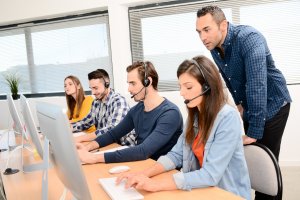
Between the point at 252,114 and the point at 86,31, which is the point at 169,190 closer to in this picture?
the point at 252,114

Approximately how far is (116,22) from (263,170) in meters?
2.96

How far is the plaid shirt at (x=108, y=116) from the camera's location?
2.29 m

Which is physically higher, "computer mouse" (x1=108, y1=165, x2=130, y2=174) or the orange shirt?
the orange shirt

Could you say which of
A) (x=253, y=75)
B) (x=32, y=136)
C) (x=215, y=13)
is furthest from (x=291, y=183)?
(x=32, y=136)

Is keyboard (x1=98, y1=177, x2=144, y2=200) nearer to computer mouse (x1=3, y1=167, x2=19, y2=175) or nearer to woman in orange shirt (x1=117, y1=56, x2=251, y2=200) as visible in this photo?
woman in orange shirt (x1=117, y1=56, x2=251, y2=200)

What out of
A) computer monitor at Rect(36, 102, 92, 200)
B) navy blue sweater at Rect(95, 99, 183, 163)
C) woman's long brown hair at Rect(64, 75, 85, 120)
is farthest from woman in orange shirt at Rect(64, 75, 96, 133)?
computer monitor at Rect(36, 102, 92, 200)

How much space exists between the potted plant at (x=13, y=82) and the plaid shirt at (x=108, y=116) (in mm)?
2211

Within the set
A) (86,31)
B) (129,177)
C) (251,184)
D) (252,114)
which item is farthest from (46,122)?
(86,31)

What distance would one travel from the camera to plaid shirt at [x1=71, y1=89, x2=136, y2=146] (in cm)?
229

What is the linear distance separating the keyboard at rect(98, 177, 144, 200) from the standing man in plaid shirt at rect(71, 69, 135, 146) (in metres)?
0.99

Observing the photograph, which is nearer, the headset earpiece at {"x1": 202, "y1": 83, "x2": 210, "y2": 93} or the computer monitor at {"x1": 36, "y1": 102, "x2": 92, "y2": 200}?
the computer monitor at {"x1": 36, "y1": 102, "x2": 92, "y2": 200}

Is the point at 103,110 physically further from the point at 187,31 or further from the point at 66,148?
the point at 66,148

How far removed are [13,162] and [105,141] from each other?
0.60m

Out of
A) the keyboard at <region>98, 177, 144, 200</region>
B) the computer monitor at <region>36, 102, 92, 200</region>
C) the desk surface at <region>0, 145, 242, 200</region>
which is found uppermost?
the computer monitor at <region>36, 102, 92, 200</region>
